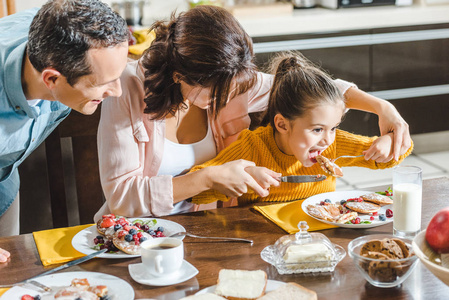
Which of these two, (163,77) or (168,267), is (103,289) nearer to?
(168,267)

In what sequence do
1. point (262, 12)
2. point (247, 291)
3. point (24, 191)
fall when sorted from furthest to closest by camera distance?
point (262, 12)
point (24, 191)
point (247, 291)

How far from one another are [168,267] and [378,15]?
11.2 feet

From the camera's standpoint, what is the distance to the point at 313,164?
188 centimetres

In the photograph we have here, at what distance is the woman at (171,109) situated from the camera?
1.60 metres

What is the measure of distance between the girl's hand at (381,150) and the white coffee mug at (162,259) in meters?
0.82

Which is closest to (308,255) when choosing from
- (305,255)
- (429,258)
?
(305,255)

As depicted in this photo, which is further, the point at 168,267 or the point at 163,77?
the point at 163,77

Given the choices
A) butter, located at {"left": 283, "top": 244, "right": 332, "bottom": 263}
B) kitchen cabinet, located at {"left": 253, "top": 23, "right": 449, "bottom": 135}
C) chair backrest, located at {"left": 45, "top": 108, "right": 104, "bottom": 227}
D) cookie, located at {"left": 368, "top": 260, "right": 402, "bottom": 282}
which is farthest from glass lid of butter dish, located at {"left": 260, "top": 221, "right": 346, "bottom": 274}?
kitchen cabinet, located at {"left": 253, "top": 23, "right": 449, "bottom": 135}

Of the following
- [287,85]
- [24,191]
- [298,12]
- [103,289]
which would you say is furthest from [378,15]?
[103,289]

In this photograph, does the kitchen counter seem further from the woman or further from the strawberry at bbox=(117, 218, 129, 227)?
the strawberry at bbox=(117, 218, 129, 227)

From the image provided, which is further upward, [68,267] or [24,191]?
[68,267]

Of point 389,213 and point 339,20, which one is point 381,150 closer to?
point 389,213

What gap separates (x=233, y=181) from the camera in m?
1.65

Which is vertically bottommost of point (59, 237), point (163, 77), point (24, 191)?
point (24, 191)
